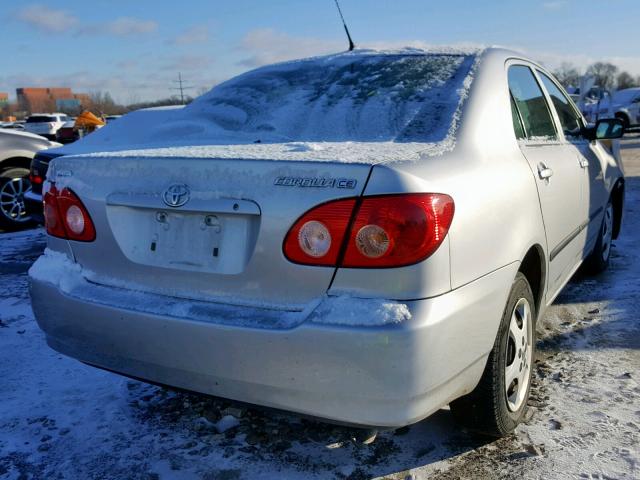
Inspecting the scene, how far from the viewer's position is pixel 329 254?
175cm

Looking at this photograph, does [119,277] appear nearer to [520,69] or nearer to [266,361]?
[266,361]

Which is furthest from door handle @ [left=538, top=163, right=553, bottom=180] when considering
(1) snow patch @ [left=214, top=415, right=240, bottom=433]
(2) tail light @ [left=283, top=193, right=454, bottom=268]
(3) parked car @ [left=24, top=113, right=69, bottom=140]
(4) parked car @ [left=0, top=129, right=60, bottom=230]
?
(3) parked car @ [left=24, top=113, right=69, bottom=140]

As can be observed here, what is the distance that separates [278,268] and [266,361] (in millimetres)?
284

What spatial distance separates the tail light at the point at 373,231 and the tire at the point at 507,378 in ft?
2.09

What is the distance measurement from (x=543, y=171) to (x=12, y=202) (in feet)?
22.4

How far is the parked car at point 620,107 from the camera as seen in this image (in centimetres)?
2414

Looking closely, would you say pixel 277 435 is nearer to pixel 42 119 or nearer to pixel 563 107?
pixel 563 107

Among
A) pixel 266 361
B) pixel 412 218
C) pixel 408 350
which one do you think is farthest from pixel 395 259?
pixel 266 361

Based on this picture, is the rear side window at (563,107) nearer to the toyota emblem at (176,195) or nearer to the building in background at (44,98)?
the toyota emblem at (176,195)

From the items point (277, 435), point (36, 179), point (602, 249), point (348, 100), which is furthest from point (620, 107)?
point (277, 435)

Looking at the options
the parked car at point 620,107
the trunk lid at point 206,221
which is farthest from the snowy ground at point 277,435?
the parked car at point 620,107

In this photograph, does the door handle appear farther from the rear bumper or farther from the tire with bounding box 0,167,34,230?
the tire with bounding box 0,167,34,230

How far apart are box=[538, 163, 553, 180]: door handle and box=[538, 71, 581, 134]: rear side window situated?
91cm

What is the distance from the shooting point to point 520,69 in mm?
3035
